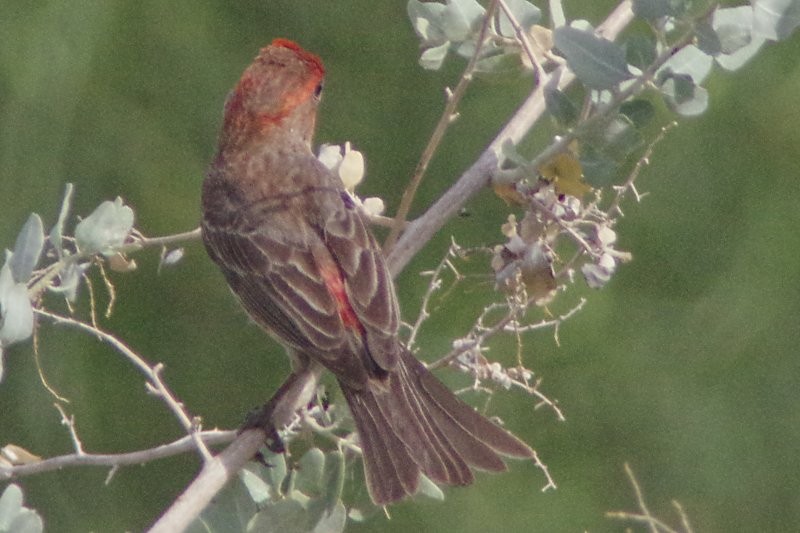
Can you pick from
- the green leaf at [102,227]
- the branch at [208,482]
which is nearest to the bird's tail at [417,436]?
the branch at [208,482]

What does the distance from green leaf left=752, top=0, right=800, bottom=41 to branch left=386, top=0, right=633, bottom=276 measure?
1.79 ft

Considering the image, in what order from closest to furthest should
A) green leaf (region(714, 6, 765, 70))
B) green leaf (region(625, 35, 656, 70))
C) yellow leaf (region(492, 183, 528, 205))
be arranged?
green leaf (region(714, 6, 765, 70)) < green leaf (region(625, 35, 656, 70)) < yellow leaf (region(492, 183, 528, 205))

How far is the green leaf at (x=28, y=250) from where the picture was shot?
8.27ft

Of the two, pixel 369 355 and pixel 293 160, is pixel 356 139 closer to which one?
pixel 293 160

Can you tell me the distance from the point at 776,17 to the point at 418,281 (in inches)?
119

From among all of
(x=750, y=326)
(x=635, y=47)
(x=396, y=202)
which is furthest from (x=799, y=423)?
(x=635, y=47)

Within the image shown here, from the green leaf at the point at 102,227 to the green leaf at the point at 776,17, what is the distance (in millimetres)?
1285

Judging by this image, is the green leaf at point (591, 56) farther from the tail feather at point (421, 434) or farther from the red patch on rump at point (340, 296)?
the red patch on rump at point (340, 296)

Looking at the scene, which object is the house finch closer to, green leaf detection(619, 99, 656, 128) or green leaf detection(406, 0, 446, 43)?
green leaf detection(406, 0, 446, 43)

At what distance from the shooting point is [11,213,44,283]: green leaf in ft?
Answer: 8.27

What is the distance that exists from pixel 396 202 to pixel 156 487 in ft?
4.97

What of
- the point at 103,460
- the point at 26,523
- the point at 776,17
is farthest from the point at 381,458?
the point at 776,17

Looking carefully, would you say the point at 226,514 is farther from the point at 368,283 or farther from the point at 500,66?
the point at 500,66

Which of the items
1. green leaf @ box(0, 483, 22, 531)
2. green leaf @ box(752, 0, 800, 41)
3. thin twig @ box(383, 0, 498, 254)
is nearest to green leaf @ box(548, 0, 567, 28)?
Result: thin twig @ box(383, 0, 498, 254)
